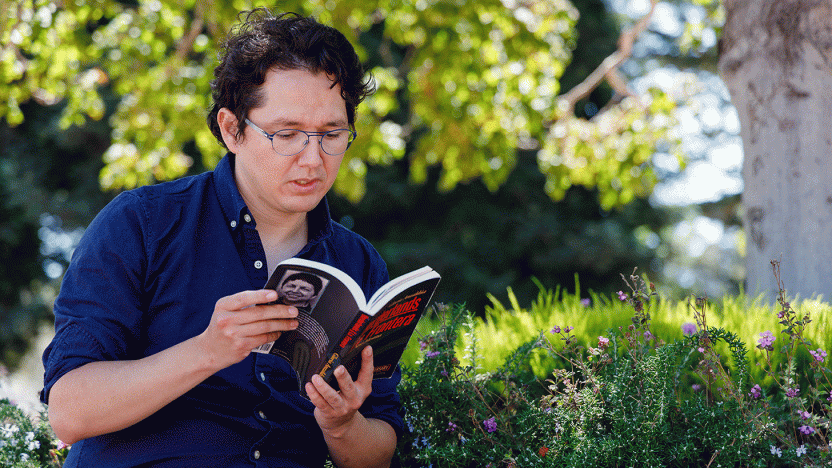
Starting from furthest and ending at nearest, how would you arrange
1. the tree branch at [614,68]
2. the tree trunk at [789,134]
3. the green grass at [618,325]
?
1. the tree branch at [614,68]
2. the tree trunk at [789,134]
3. the green grass at [618,325]

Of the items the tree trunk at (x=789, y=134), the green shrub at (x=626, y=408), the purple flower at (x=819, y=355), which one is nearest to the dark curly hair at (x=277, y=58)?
the green shrub at (x=626, y=408)

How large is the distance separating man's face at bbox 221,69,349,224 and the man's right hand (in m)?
0.47

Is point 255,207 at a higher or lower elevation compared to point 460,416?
higher

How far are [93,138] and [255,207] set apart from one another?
12.5 meters

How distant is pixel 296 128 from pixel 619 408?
1194 mm

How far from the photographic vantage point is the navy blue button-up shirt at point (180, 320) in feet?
5.62

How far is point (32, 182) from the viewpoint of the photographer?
12891mm

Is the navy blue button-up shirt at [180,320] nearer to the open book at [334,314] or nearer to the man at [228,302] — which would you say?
the man at [228,302]

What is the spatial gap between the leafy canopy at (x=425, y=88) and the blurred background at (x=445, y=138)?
0.02 m

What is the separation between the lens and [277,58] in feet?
6.49

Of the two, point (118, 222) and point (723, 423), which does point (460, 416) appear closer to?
point (723, 423)

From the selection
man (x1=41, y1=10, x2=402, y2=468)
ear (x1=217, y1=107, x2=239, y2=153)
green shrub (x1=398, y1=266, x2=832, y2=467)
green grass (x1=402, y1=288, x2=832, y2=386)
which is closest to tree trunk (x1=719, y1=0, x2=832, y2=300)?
green grass (x1=402, y1=288, x2=832, y2=386)

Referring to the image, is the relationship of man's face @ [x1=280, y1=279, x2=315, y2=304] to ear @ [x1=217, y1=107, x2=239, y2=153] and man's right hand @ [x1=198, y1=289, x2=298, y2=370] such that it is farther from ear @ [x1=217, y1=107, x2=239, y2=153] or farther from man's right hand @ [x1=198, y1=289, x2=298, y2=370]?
ear @ [x1=217, y1=107, x2=239, y2=153]

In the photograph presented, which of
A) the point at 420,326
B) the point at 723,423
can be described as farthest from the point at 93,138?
the point at 723,423
